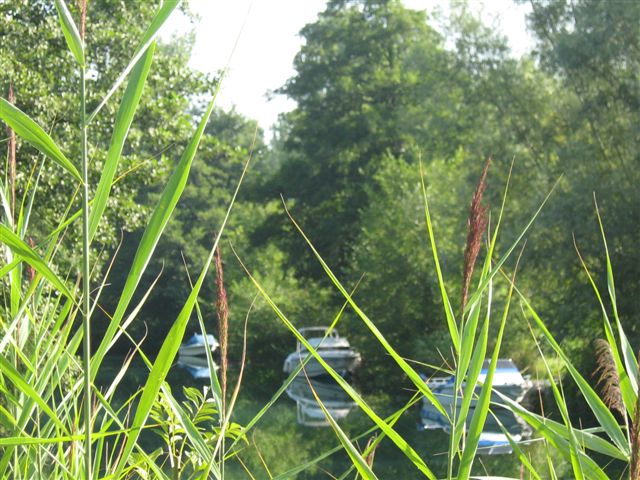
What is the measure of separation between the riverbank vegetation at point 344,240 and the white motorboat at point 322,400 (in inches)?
22.3

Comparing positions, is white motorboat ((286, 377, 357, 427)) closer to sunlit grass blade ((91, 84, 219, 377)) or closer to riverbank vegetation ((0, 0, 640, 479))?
riverbank vegetation ((0, 0, 640, 479))

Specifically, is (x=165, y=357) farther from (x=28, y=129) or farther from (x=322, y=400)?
(x=322, y=400)

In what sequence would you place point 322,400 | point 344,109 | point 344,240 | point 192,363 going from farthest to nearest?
point 192,363 → point 344,109 → point 344,240 → point 322,400

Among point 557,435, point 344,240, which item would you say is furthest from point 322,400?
point 557,435

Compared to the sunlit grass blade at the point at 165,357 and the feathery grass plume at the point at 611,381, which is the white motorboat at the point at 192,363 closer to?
the feathery grass plume at the point at 611,381

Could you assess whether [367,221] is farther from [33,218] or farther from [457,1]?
[33,218]

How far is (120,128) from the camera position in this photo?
1.21 m

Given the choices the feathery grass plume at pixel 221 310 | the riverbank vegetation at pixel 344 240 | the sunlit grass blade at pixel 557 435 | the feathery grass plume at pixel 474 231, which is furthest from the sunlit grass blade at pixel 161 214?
the sunlit grass blade at pixel 557 435

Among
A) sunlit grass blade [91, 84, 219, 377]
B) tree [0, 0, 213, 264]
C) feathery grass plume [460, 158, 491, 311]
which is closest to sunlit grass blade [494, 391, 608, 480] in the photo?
feathery grass plume [460, 158, 491, 311]

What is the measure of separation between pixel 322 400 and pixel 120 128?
69.9 feet

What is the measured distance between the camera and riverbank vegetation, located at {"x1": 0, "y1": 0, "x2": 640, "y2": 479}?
136cm

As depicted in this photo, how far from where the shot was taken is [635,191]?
1648cm

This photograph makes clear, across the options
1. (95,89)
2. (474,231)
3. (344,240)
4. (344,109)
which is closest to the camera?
(474,231)

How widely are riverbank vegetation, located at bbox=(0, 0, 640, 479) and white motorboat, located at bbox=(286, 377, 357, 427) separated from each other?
0.57 metres
